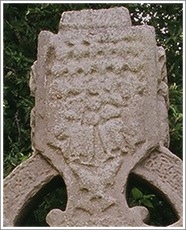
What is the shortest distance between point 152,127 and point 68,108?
0.35m

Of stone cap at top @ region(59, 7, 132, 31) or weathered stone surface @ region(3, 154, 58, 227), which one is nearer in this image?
weathered stone surface @ region(3, 154, 58, 227)

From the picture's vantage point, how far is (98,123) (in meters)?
3.59

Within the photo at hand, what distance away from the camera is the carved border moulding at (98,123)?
351 cm

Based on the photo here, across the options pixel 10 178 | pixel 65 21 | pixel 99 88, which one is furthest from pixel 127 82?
pixel 10 178

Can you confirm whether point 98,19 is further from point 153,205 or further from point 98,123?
point 153,205

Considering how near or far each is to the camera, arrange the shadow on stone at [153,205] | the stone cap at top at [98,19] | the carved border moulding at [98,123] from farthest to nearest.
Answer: the shadow on stone at [153,205], the stone cap at top at [98,19], the carved border moulding at [98,123]

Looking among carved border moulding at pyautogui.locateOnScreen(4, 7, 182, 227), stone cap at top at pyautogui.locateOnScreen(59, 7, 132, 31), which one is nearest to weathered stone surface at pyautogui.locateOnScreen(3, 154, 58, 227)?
carved border moulding at pyautogui.locateOnScreen(4, 7, 182, 227)

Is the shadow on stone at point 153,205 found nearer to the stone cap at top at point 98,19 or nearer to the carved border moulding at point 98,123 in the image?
the carved border moulding at point 98,123

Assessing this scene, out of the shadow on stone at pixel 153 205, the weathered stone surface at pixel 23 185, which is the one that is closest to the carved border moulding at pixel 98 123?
the weathered stone surface at pixel 23 185

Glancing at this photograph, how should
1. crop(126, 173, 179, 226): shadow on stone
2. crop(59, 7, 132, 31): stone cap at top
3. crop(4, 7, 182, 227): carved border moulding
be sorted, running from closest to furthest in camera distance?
crop(4, 7, 182, 227): carved border moulding → crop(59, 7, 132, 31): stone cap at top → crop(126, 173, 179, 226): shadow on stone

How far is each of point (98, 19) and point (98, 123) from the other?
1.45 feet

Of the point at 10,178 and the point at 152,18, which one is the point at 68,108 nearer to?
the point at 10,178

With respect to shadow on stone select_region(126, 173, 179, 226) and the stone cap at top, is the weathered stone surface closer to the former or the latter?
the stone cap at top

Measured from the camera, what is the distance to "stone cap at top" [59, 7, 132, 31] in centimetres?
369
